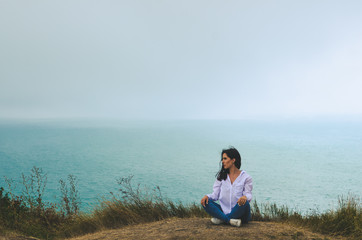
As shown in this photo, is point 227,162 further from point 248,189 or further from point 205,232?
point 205,232

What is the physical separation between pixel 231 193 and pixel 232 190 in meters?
0.06

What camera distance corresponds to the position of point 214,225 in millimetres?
5547

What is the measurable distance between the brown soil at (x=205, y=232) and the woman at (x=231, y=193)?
0.55 ft

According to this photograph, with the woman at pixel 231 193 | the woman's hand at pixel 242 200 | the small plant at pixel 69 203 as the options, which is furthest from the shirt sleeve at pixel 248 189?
the small plant at pixel 69 203

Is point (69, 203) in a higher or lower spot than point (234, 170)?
lower

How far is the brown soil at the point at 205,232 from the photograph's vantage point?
16.5 ft

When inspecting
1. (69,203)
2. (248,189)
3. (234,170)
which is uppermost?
(234,170)

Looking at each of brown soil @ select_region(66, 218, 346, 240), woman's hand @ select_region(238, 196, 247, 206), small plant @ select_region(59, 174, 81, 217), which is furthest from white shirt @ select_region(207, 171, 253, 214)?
small plant @ select_region(59, 174, 81, 217)

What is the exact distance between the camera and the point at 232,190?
5.34 metres

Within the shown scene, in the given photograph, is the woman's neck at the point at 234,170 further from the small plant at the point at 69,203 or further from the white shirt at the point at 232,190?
the small plant at the point at 69,203

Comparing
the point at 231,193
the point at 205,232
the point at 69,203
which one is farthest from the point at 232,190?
the point at 69,203

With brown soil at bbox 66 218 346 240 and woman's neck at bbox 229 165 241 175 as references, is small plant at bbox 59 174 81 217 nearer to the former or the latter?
brown soil at bbox 66 218 346 240

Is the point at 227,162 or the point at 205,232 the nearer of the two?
the point at 205,232

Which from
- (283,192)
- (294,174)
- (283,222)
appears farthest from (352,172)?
(283,222)
